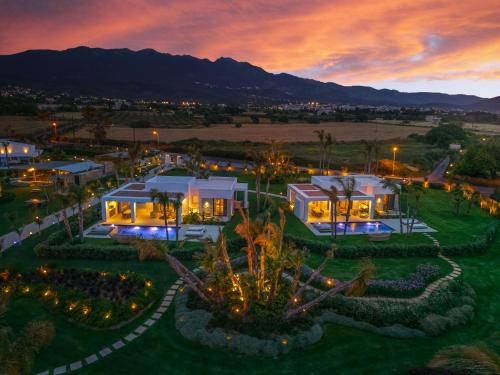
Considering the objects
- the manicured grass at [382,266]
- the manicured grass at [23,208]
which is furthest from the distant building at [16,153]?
the manicured grass at [382,266]

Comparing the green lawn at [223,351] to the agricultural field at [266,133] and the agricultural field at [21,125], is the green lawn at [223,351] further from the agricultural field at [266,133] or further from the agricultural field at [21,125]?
the agricultural field at [21,125]

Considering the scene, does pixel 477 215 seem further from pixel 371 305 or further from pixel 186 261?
pixel 186 261

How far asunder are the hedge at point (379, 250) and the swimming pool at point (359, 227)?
14.4 ft

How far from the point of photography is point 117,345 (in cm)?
1448

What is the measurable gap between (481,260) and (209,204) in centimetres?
1969

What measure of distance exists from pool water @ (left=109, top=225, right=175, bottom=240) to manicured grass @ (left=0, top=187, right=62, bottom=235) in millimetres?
5734

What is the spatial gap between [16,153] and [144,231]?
123 feet

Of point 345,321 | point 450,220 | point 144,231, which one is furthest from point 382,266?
point 144,231

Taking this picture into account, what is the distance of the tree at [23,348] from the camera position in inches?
295

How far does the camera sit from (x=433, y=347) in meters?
15.0

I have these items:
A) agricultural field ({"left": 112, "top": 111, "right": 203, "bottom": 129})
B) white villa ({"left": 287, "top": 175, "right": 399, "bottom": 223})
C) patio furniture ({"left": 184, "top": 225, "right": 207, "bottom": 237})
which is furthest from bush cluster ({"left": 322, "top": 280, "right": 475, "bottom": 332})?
agricultural field ({"left": 112, "top": 111, "right": 203, "bottom": 129})

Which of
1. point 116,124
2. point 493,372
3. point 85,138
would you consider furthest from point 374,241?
point 116,124

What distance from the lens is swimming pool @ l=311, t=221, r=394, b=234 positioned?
95.5 feet

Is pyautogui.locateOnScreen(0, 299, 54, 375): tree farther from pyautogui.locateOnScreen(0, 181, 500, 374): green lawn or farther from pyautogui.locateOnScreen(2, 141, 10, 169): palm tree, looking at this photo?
pyautogui.locateOnScreen(2, 141, 10, 169): palm tree
